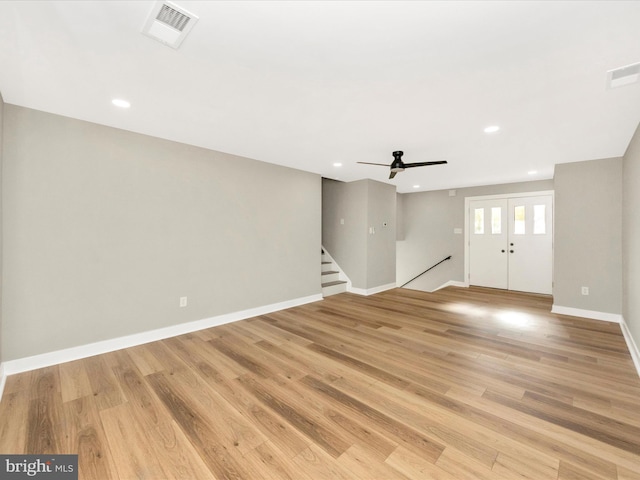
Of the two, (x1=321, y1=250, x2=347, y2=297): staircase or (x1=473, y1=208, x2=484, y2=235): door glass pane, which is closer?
(x1=321, y1=250, x2=347, y2=297): staircase

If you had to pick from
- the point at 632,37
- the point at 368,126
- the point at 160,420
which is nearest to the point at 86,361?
the point at 160,420

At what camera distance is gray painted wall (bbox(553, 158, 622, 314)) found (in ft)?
13.8

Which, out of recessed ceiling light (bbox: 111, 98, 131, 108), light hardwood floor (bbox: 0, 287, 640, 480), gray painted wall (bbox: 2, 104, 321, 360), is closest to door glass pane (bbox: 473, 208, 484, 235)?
light hardwood floor (bbox: 0, 287, 640, 480)

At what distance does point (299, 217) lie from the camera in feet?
17.2

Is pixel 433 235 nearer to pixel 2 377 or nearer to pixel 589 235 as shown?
pixel 589 235

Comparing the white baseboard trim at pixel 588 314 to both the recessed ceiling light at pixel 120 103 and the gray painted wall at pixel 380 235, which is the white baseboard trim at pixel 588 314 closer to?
the gray painted wall at pixel 380 235

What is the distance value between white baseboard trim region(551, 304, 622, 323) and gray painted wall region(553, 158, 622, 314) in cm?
5

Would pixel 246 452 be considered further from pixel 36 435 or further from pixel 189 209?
pixel 189 209

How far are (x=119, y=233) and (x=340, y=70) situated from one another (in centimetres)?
300

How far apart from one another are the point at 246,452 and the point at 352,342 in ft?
6.42

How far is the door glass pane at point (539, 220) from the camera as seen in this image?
610 centimetres

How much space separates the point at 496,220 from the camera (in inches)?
264

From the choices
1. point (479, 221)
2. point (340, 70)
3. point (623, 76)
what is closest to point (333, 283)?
point (479, 221)

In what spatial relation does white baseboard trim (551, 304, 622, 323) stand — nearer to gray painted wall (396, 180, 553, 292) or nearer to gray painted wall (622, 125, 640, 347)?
gray painted wall (622, 125, 640, 347)
